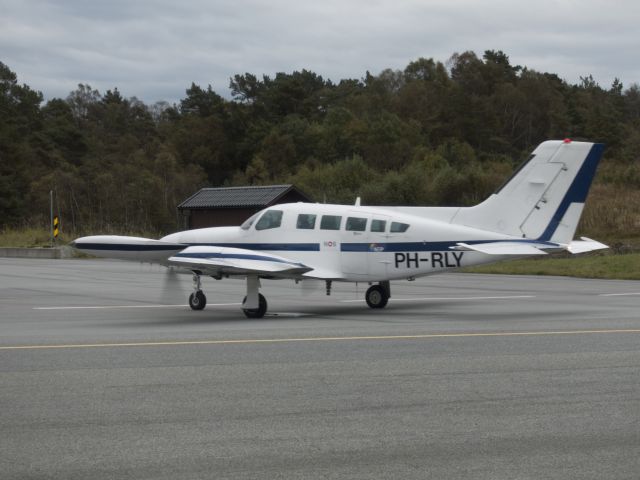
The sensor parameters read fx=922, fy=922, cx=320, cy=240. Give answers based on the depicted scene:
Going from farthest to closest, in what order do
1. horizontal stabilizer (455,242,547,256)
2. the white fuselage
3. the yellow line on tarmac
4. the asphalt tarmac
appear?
the white fuselage → horizontal stabilizer (455,242,547,256) → the yellow line on tarmac → the asphalt tarmac

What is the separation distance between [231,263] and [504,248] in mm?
5373

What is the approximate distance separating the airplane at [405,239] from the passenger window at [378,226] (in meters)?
0.03

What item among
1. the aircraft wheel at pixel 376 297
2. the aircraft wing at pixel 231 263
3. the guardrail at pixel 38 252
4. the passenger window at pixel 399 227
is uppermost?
the passenger window at pixel 399 227

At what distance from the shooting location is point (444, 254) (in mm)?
18688

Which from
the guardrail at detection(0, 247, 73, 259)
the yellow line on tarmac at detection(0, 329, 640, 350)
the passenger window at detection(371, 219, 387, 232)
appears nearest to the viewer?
the yellow line on tarmac at detection(0, 329, 640, 350)

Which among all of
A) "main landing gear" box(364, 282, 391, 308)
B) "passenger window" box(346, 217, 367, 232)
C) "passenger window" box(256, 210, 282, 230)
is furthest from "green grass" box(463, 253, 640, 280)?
"passenger window" box(256, 210, 282, 230)

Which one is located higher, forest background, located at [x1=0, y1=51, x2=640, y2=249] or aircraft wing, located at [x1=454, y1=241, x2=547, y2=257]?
forest background, located at [x1=0, y1=51, x2=640, y2=249]

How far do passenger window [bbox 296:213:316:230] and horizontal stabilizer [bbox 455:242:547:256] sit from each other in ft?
10.8

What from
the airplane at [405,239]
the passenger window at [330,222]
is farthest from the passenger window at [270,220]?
the passenger window at [330,222]

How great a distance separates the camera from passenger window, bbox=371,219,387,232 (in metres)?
19.2

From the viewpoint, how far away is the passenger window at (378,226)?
63.0 feet

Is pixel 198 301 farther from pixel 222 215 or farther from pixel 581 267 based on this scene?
A: pixel 222 215

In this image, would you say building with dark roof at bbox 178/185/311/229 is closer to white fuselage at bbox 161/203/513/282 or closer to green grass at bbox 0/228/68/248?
green grass at bbox 0/228/68/248

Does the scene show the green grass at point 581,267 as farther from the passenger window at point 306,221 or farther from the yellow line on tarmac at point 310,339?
the yellow line on tarmac at point 310,339
